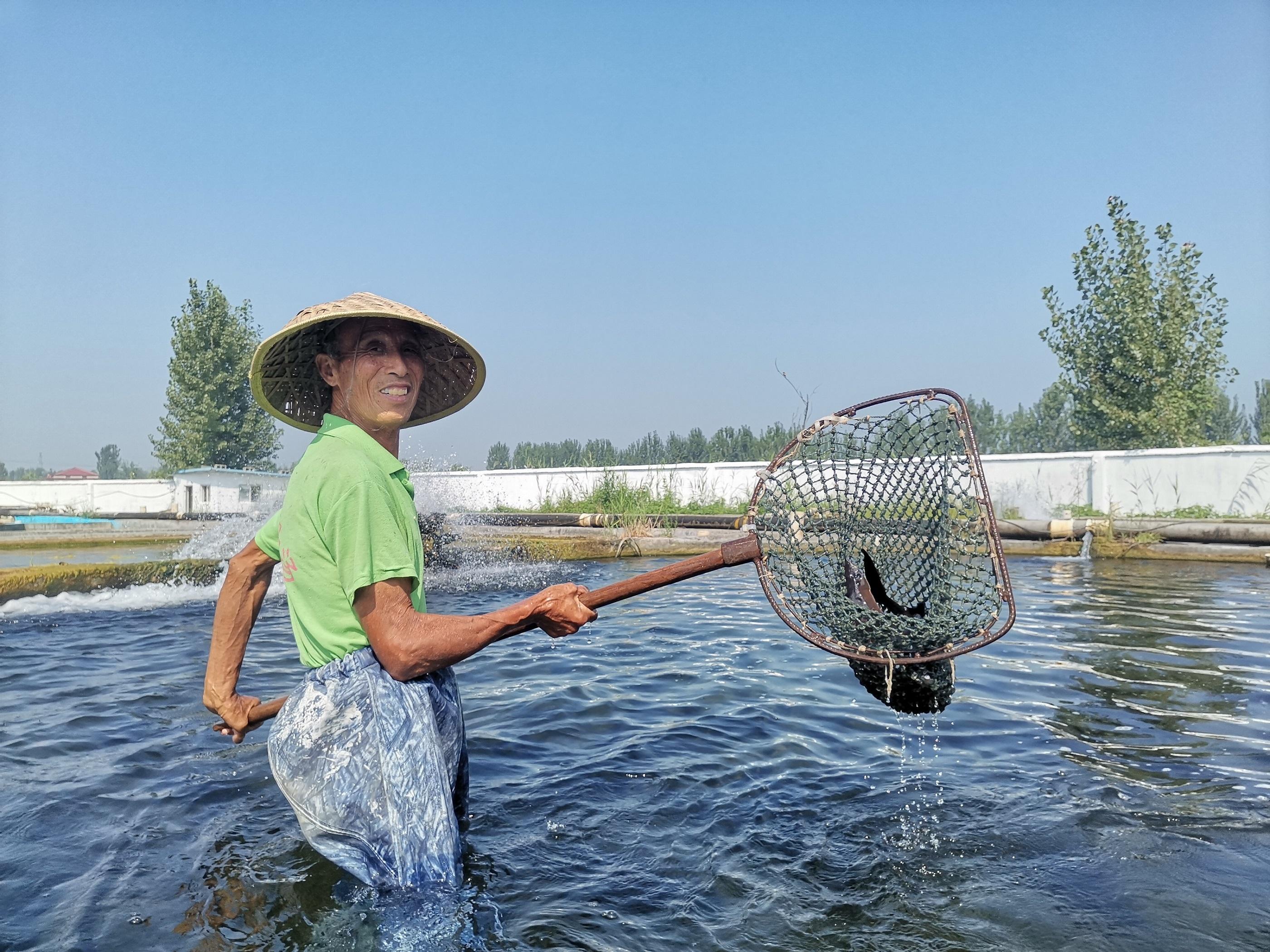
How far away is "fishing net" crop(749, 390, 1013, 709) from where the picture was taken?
293 cm

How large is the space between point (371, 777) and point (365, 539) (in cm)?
66

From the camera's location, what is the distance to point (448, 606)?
8.70m

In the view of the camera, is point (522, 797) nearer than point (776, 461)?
No

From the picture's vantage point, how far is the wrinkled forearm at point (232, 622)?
2705 mm

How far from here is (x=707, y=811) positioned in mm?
3570

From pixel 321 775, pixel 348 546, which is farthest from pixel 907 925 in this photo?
pixel 348 546

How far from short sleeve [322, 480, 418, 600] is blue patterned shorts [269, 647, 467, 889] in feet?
0.93

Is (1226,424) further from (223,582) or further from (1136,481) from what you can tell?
(223,582)

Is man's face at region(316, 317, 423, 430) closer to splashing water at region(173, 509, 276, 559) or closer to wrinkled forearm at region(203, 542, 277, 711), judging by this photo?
wrinkled forearm at region(203, 542, 277, 711)

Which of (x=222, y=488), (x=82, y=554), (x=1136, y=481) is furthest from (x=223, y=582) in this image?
(x=222, y=488)

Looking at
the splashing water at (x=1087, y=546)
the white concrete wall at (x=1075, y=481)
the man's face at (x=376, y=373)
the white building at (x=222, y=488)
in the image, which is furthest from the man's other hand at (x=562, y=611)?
the white building at (x=222, y=488)

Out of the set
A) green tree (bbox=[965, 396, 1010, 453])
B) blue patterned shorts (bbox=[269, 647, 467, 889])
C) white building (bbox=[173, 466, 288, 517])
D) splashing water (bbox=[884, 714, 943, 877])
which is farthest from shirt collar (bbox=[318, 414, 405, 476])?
green tree (bbox=[965, 396, 1010, 453])

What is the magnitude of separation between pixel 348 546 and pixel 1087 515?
680 inches

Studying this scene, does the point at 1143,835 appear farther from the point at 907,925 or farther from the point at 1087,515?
the point at 1087,515
